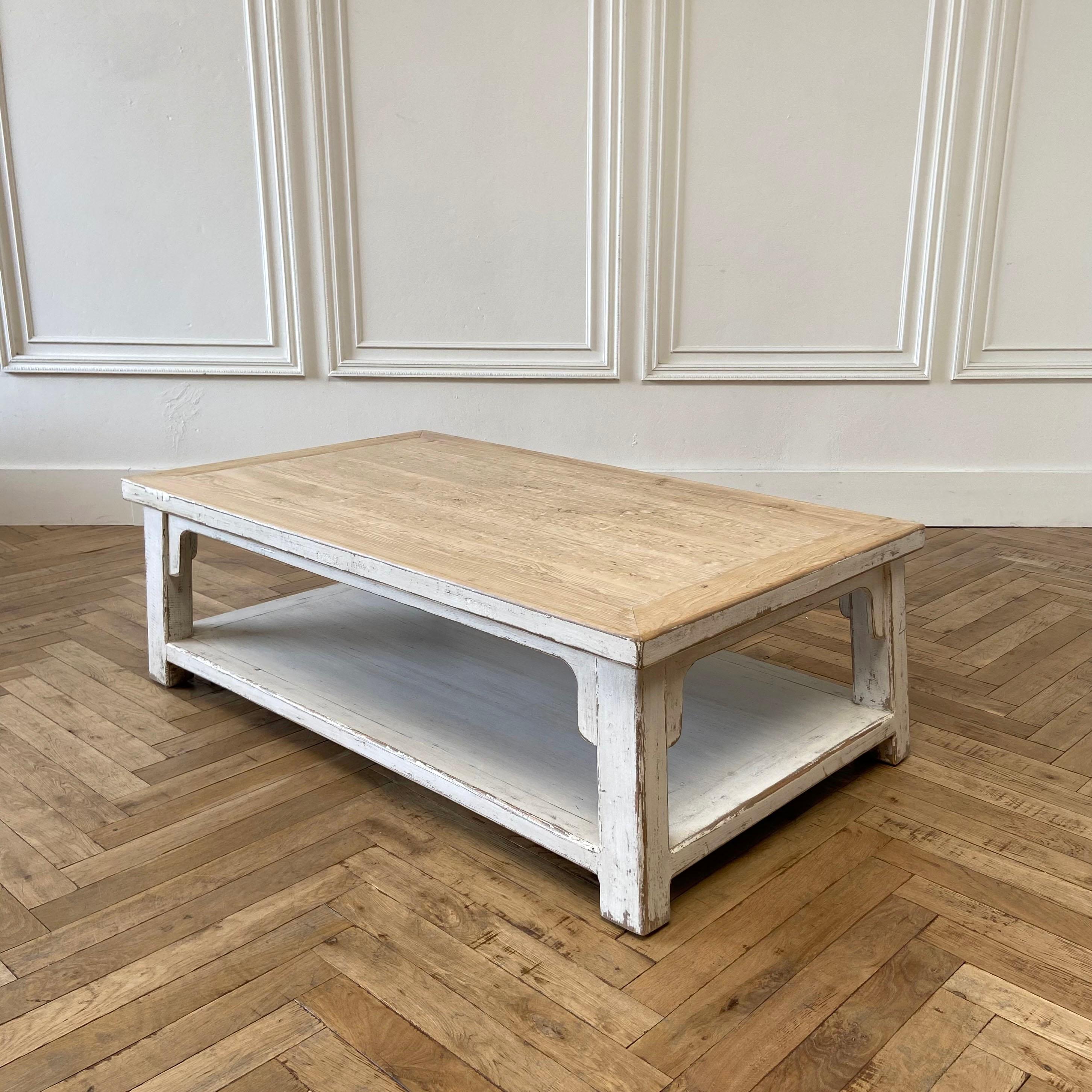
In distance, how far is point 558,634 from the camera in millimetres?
1146

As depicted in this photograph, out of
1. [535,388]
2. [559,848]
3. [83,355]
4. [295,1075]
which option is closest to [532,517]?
[559,848]

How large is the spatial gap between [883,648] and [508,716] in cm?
57

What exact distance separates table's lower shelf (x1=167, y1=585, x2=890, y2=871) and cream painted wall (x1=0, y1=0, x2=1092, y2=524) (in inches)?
49.1

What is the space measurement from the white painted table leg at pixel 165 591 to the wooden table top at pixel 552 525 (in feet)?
0.30

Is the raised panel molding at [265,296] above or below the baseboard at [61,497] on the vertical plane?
above

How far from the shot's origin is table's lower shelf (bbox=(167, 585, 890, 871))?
128cm

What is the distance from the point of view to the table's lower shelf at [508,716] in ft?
4.20

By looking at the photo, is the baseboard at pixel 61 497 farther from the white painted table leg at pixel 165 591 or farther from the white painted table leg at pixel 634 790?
the white painted table leg at pixel 634 790

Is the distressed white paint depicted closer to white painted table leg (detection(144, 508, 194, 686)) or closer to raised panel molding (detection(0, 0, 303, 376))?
white painted table leg (detection(144, 508, 194, 686))

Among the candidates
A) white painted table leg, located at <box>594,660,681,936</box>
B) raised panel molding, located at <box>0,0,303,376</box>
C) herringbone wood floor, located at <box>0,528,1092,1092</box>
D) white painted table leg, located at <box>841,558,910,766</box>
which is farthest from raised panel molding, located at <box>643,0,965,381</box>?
white painted table leg, located at <box>594,660,681,936</box>

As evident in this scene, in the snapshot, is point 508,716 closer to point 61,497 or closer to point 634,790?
point 634,790

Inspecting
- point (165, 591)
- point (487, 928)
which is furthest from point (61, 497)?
point (487, 928)

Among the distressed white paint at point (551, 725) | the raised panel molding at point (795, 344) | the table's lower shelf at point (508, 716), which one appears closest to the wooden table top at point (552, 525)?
the distressed white paint at point (551, 725)

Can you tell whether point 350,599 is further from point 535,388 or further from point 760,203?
point 760,203
